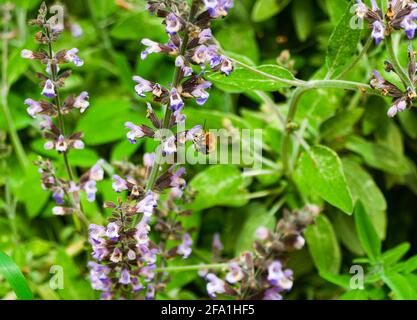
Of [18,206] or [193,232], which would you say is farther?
[18,206]

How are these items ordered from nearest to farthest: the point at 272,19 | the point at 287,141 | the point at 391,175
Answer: the point at 287,141
the point at 391,175
the point at 272,19

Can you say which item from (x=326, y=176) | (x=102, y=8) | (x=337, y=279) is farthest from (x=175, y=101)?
(x=102, y=8)

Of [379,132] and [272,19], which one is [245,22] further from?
[379,132]

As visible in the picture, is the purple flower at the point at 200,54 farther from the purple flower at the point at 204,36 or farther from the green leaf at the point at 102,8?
the green leaf at the point at 102,8

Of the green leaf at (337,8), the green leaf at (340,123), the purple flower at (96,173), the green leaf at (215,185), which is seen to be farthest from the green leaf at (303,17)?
the purple flower at (96,173)

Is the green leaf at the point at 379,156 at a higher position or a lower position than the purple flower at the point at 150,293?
higher

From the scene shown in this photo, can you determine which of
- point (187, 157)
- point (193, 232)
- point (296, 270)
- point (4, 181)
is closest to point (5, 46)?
point (4, 181)
